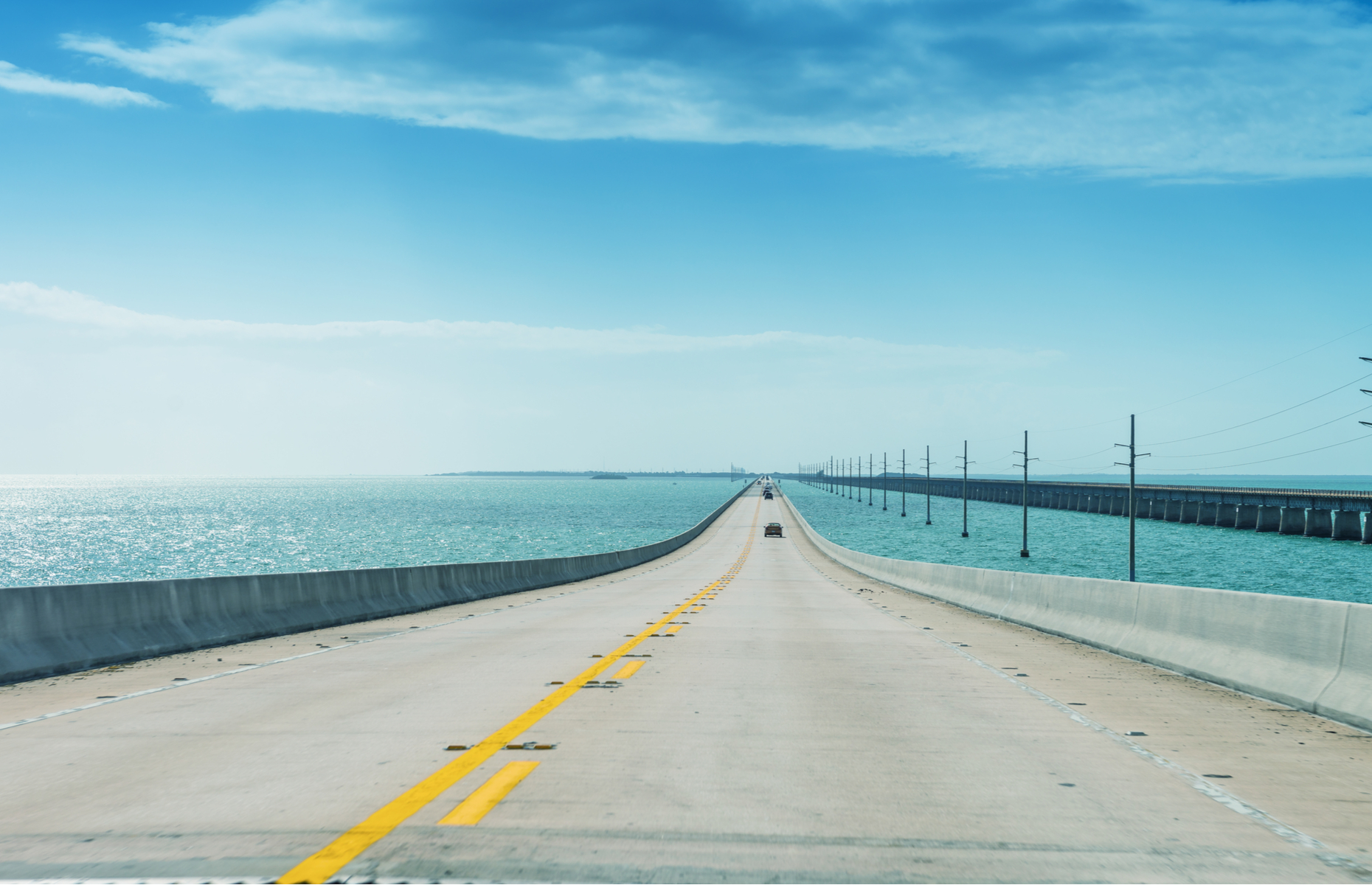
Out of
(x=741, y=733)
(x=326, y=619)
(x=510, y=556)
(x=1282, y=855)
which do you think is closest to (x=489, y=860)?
(x=741, y=733)

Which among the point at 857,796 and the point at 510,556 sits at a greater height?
the point at 857,796

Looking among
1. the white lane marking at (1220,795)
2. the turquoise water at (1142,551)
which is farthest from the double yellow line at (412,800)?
the turquoise water at (1142,551)

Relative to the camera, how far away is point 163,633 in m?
13.1

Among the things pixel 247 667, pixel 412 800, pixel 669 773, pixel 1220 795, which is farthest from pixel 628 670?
pixel 1220 795

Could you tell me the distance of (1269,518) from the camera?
13212 centimetres

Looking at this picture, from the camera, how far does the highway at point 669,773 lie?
4.93 meters

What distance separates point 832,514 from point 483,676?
155916 mm

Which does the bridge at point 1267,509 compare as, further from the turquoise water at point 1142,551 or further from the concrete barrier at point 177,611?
the concrete barrier at point 177,611

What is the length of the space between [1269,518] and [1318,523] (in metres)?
7.91

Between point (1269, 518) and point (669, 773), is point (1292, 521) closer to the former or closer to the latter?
point (1269, 518)

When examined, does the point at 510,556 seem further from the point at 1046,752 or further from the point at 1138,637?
the point at 1046,752

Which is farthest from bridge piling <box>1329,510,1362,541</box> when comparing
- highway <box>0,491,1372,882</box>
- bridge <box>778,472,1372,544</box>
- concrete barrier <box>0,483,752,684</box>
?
Answer: highway <box>0,491,1372,882</box>

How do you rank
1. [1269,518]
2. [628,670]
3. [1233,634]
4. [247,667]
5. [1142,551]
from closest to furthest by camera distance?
[1233,634]
[628,670]
[247,667]
[1142,551]
[1269,518]

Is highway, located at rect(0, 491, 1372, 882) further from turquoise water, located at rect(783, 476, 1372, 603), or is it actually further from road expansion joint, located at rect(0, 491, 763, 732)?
turquoise water, located at rect(783, 476, 1372, 603)
